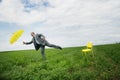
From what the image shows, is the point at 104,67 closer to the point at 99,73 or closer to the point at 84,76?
the point at 99,73

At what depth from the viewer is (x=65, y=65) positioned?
14.1 m

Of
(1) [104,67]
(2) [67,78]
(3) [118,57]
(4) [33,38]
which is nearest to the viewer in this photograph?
(2) [67,78]

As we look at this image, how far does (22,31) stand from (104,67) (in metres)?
5.42

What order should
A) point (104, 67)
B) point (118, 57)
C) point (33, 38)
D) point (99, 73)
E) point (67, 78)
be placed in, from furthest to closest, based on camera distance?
point (33, 38), point (118, 57), point (104, 67), point (99, 73), point (67, 78)

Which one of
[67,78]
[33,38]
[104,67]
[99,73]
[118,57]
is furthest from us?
[33,38]

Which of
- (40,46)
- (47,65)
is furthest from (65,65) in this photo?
(40,46)

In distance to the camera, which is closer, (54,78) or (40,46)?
(54,78)

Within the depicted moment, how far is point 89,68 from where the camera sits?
13.5 m

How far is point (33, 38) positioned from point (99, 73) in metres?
7.36

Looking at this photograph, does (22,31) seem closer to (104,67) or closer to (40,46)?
(40,46)

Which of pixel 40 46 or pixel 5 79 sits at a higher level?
pixel 40 46

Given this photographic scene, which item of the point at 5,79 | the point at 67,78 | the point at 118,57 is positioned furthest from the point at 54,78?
the point at 118,57

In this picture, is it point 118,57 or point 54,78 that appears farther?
point 118,57

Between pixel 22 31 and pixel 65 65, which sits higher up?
pixel 22 31
